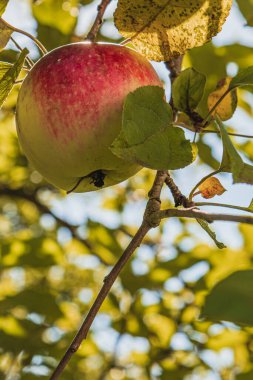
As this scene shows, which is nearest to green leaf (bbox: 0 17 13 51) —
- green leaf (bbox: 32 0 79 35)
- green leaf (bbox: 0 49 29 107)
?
green leaf (bbox: 0 49 29 107)

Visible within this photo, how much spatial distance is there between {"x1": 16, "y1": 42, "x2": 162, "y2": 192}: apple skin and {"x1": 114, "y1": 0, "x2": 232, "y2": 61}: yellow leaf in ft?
0.14

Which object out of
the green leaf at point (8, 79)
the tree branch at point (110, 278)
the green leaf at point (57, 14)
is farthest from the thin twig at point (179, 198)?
the green leaf at point (57, 14)

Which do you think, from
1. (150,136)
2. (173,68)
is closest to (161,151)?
(150,136)

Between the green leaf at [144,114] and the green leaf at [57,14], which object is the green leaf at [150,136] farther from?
the green leaf at [57,14]

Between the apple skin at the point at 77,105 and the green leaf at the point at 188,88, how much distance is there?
4 cm

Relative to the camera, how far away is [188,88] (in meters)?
0.85

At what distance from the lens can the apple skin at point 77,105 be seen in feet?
2.62

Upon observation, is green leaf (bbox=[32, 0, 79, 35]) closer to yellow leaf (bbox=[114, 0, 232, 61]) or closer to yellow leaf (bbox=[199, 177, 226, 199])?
yellow leaf (bbox=[114, 0, 232, 61])

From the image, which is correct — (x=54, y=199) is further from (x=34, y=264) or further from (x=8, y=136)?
(x=34, y=264)

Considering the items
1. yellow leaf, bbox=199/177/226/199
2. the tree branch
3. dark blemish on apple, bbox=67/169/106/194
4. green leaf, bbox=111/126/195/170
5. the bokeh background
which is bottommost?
the bokeh background

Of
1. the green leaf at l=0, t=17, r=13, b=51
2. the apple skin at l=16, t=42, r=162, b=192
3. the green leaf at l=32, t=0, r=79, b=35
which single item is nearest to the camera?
the apple skin at l=16, t=42, r=162, b=192

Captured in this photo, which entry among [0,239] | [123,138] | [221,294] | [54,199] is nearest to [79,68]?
[123,138]

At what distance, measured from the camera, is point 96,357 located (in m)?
1.92

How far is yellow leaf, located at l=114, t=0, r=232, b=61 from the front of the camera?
87 centimetres
